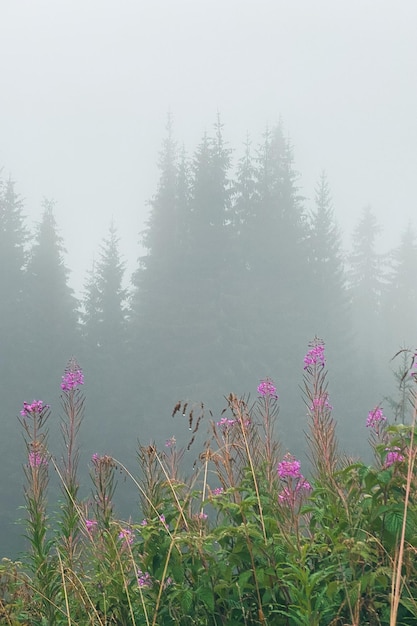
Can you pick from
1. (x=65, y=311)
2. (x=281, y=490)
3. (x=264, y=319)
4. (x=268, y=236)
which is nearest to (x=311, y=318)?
(x=264, y=319)

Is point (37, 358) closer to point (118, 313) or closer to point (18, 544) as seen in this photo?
point (118, 313)

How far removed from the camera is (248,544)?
7.73 feet

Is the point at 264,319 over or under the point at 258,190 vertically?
under

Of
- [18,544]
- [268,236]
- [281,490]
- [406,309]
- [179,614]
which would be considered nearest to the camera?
[179,614]

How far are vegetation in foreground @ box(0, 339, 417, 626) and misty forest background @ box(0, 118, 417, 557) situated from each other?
25.7m

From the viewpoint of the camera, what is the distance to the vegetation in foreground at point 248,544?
87.7 inches

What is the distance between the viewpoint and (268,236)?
4728 centimetres

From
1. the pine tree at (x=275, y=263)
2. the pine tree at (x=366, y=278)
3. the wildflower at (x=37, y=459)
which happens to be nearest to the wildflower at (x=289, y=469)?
the wildflower at (x=37, y=459)

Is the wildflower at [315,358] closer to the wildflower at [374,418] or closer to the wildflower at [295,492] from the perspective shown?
the wildflower at [374,418]

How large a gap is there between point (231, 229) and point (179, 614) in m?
44.0

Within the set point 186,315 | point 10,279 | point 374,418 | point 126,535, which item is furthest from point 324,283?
point 126,535

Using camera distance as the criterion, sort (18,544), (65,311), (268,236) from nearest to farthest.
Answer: (18,544), (65,311), (268,236)

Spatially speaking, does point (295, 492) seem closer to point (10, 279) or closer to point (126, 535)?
point (126, 535)

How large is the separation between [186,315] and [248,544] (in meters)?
38.5
